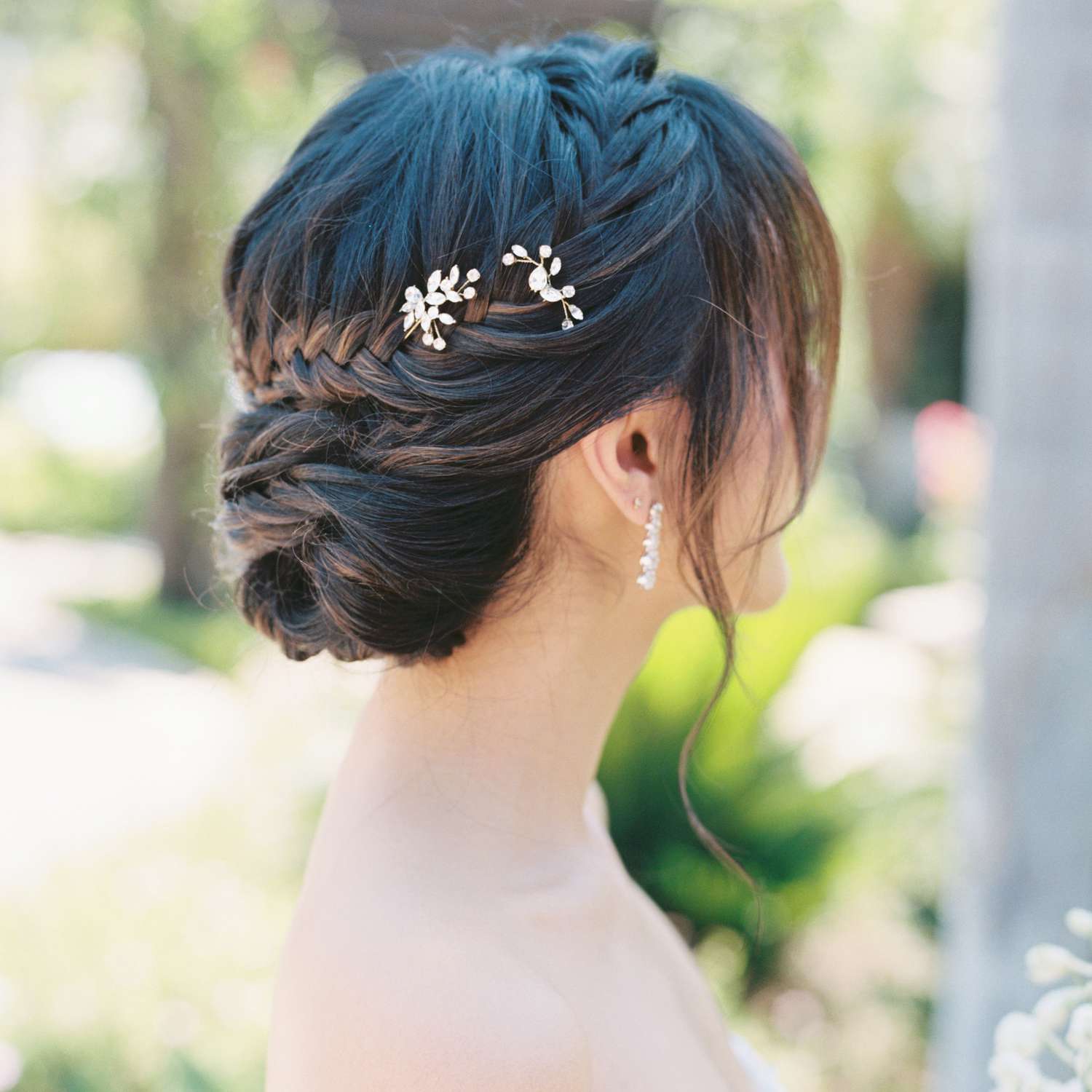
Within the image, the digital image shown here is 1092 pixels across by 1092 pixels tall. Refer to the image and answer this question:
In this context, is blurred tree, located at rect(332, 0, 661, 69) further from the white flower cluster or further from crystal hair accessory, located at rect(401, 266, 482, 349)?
the white flower cluster

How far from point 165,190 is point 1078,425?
6.51m

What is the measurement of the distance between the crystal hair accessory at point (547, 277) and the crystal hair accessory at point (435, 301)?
4 cm

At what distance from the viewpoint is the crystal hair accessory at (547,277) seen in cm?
92

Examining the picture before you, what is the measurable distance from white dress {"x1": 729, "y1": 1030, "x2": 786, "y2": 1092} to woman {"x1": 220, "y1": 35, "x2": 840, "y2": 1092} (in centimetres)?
23

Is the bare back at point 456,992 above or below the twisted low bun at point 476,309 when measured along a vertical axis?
below

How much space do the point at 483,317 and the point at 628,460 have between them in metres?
0.19

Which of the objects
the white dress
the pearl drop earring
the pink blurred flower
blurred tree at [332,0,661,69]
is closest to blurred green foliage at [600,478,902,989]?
the white dress

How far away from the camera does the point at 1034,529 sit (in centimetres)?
187

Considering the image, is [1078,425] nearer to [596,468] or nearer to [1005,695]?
[1005,695]

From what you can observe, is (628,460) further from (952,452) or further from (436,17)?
(952,452)

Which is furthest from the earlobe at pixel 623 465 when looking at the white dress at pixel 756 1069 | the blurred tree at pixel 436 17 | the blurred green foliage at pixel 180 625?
the blurred green foliage at pixel 180 625

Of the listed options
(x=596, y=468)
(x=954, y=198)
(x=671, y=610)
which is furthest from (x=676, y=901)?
(x=954, y=198)

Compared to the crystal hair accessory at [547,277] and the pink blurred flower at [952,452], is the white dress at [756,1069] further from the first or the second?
the pink blurred flower at [952,452]

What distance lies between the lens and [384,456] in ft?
3.20
